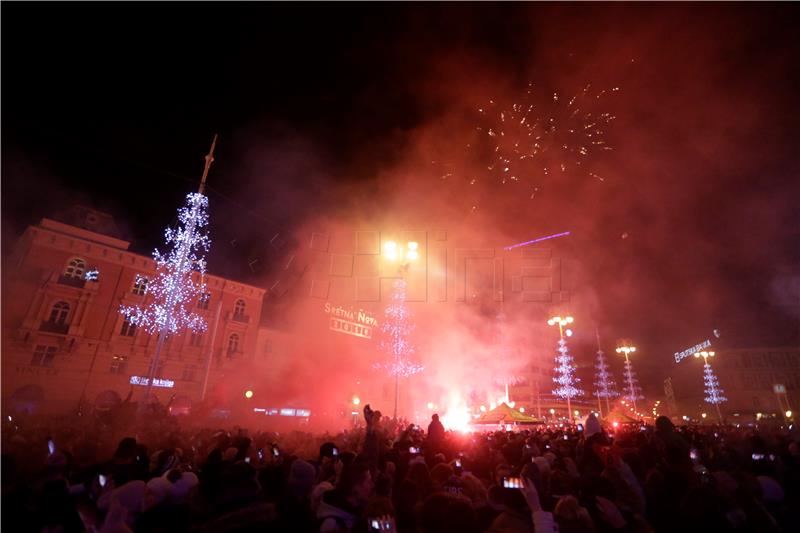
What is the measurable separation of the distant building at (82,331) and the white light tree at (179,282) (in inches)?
26.0

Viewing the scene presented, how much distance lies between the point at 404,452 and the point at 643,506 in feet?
14.1

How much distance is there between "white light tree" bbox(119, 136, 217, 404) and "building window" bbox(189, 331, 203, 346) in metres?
0.45

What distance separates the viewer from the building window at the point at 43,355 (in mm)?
22672

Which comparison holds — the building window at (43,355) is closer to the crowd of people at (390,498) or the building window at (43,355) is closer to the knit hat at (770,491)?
the crowd of people at (390,498)

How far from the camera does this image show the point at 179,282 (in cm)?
1891

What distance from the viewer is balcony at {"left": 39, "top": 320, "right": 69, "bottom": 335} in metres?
23.4

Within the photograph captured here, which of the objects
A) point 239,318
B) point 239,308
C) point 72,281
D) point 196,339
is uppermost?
point 239,308

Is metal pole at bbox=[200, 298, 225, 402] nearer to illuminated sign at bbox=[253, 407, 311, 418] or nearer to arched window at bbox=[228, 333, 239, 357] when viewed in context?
arched window at bbox=[228, 333, 239, 357]

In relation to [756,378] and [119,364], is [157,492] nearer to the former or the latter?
[119,364]

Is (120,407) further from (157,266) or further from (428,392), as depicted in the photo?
(428,392)

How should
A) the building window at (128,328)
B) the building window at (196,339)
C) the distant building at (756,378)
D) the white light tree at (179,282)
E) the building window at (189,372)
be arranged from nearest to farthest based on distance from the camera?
1. the white light tree at (179,282)
2. the building window at (128,328)
3. the building window at (189,372)
4. the building window at (196,339)
5. the distant building at (756,378)

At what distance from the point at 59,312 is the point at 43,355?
115 inches

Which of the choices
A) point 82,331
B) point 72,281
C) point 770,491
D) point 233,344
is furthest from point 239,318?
point 770,491

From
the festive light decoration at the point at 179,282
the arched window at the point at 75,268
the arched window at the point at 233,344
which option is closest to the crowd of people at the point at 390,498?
the festive light decoration at the point at 179,282
